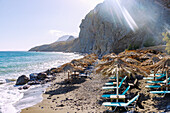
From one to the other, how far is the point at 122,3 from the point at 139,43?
2222 cm

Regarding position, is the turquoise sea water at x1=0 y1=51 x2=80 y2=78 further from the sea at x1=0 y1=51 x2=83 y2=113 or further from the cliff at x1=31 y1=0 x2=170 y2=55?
the cliff at x1=31 y1=0 x2=170 y2=55

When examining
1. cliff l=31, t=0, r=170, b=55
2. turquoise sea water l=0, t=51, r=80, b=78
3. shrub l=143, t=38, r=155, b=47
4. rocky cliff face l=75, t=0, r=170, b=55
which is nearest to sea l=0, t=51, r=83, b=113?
turquoise sea water l=0, t=51, r=80, b=78

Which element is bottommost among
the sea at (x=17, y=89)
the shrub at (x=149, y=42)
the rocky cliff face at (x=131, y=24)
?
the sea at (x=17, y=89)

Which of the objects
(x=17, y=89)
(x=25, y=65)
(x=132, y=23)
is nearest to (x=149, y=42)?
(x=132, y=23)

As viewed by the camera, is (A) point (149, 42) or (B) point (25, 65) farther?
(A) point (149, 42)

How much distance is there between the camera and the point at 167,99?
6863 millimetres

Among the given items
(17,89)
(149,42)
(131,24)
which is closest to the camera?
(17,89)

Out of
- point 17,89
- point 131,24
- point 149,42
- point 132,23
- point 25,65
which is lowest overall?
point 17,89

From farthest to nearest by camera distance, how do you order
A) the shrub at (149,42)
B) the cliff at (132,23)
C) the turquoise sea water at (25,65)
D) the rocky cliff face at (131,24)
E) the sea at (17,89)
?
the rocky cliff face at (131,24) → the cliff at (132,23) → the shrub at (149,42) → the turquoise sea water at (25,65) → the sea at (17,89)

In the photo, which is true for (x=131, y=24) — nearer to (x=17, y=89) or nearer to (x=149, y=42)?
(x=149, y=42)

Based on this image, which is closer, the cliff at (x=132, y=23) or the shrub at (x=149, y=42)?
the shrub at (x=149, y=42)

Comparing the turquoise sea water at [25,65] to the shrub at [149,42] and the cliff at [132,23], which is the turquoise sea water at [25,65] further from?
the shrub at [149,42]

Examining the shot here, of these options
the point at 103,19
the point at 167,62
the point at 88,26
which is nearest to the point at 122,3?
the point at 103,19

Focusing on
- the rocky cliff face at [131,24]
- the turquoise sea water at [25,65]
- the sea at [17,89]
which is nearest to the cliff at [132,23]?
the rocky cliff face at [131,24]
